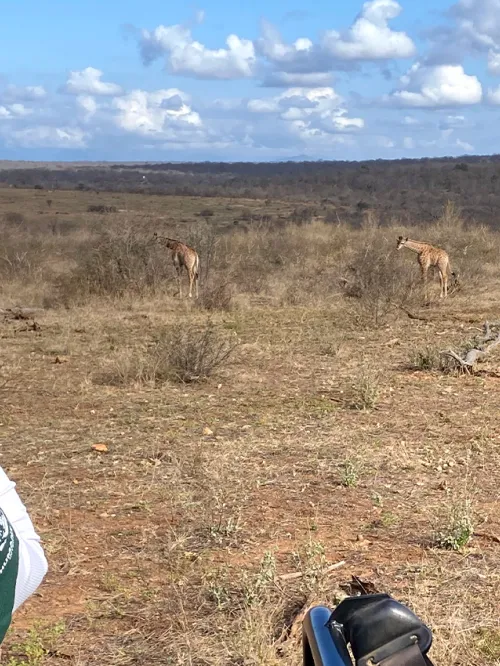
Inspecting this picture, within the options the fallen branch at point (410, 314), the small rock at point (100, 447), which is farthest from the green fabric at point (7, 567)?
the fallen branch at point (410, 314)

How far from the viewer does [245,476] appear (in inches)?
223

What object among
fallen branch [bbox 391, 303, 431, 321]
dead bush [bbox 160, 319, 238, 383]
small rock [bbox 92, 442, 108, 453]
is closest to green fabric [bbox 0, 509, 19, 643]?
small rock [bbox 92, 442, 108, 453]

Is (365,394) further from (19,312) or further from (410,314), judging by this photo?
(19,312)

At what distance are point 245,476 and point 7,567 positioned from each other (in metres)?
4.35

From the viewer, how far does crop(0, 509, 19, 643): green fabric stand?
1.34 meters

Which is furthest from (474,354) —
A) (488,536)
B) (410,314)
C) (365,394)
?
(488,536)

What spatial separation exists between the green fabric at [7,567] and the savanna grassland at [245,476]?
2.05 metres

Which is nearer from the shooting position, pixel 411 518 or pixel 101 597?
pixel 101 597

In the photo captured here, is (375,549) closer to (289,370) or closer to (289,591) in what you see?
(289,591)

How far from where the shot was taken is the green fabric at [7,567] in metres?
1.34

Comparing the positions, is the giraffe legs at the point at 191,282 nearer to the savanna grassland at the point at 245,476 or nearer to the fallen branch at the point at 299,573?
the savanna grassland at the point at 245,476

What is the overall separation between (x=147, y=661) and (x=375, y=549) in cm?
152

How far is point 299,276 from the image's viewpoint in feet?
62.4

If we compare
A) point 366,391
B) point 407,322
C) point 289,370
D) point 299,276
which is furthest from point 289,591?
point 299,276
